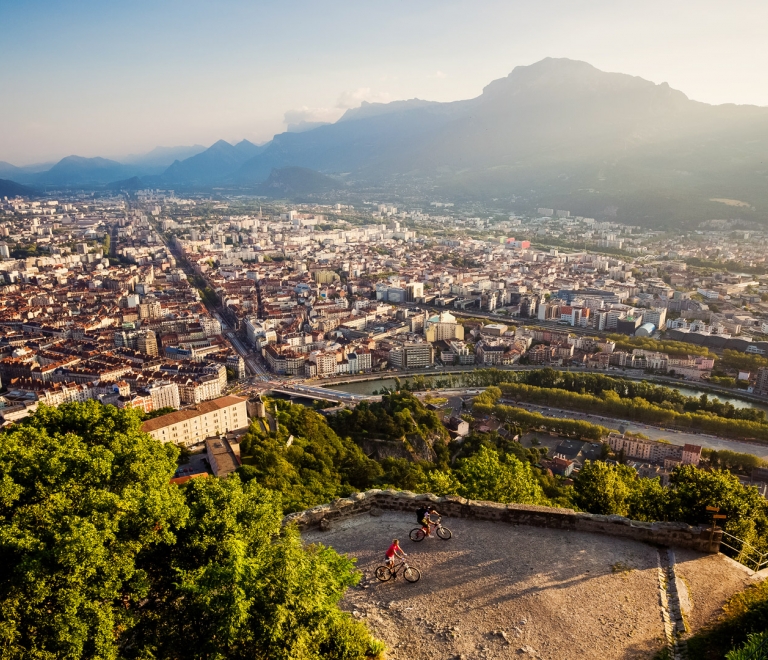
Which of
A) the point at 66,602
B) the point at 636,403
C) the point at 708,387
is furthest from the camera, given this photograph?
the point at 708,387

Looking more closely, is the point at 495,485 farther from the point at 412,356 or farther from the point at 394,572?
the point at 412,356

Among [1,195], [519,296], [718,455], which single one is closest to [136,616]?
[718,455]

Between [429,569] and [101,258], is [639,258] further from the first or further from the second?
[429,569]

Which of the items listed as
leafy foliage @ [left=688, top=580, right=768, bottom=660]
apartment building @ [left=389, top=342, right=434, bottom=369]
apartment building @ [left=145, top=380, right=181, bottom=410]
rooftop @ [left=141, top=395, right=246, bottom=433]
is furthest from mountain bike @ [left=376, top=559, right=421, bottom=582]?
apartment building @ [left=389, top=342, right=434, bottom=369]

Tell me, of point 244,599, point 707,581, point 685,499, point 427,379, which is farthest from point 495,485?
point 427,379

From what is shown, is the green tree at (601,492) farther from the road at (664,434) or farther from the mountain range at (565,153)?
the mountain range at (565,153)
